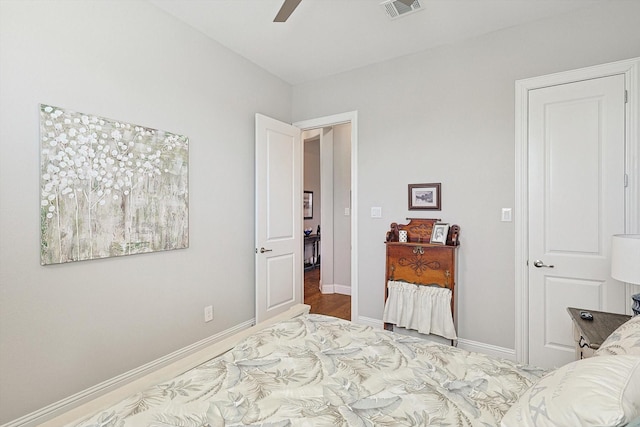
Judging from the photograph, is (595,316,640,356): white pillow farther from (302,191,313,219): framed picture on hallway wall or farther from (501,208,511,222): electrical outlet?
(302,191,313,219): framed picture on hallway wall

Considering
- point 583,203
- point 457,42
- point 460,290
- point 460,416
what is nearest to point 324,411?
point 460,416

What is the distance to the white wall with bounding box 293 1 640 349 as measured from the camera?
2.36 m

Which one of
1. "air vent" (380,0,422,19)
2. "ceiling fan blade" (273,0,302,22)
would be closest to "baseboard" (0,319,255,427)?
"ceiling fan blade" (273,0,302,22)

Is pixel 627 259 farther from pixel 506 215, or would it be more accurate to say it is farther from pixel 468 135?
pixel 468 135

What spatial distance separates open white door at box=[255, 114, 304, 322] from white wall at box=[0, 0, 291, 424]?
0.45 ft

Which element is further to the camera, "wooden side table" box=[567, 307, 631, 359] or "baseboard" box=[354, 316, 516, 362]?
"baseboard" box=[354, 316, 516, 362]

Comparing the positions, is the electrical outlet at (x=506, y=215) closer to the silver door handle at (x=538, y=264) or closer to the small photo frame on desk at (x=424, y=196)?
the silver door handle at (x=538, y=264)

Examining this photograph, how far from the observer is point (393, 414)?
1.01m

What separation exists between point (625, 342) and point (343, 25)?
257 cm

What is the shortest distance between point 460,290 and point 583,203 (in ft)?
3.63

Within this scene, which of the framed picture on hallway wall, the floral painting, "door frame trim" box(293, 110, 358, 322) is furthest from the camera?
the framed picture on hallway wall

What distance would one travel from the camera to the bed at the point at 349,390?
950mm

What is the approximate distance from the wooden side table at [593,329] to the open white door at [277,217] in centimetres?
237

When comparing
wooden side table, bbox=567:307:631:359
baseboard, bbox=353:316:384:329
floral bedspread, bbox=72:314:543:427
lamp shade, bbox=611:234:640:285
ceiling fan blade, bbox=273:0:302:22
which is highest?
ceiling fan blade, bbox=273:0:302:22
